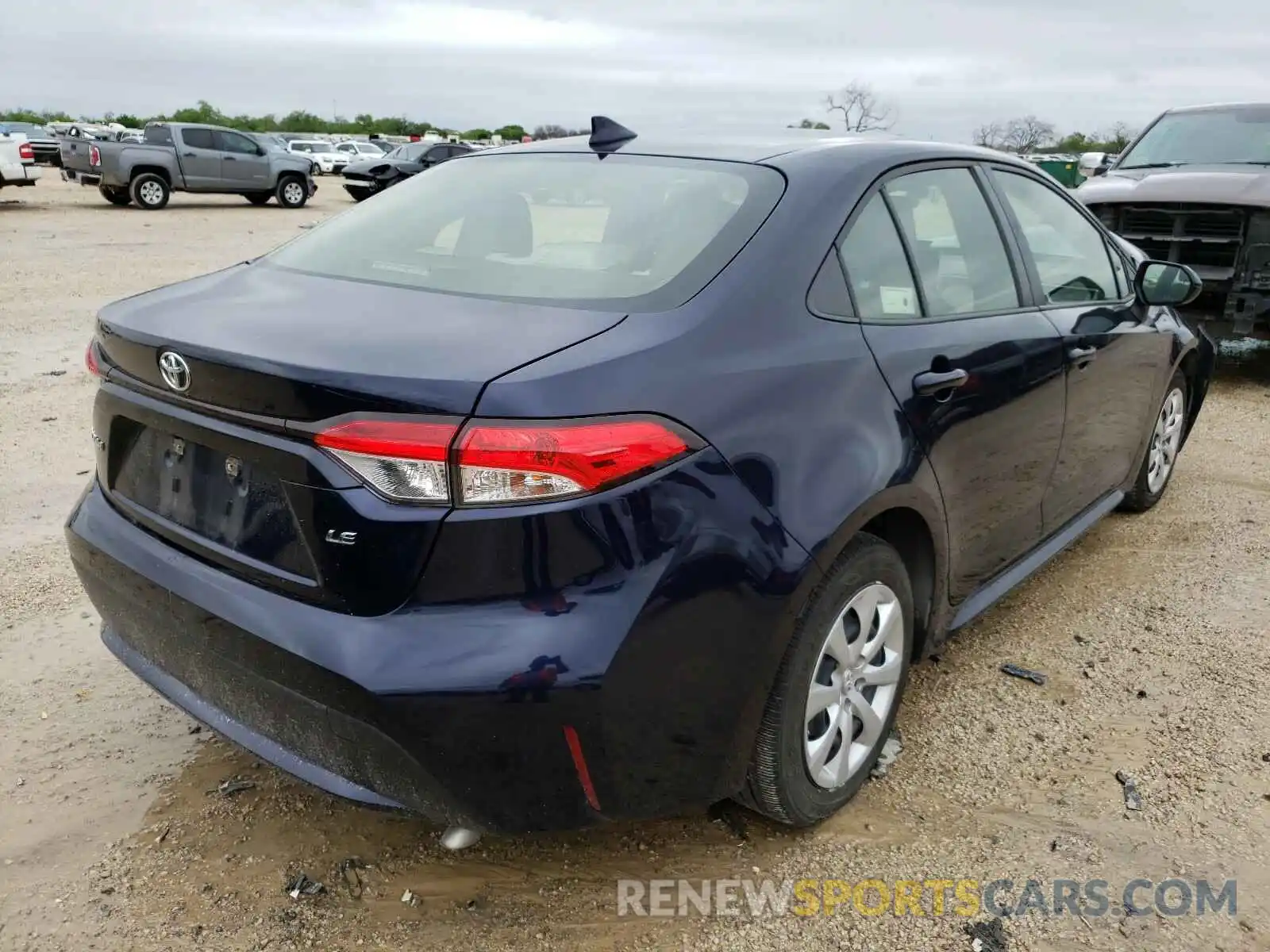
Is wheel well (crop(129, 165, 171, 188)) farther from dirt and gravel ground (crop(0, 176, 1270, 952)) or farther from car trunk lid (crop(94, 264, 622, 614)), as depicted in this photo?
car trunk lid (crop(94, 264, 622, 614))

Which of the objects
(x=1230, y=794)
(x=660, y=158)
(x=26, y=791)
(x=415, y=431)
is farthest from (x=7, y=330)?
(x=1230, y=794)

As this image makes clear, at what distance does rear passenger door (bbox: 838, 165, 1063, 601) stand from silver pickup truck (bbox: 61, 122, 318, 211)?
21874 millimetres

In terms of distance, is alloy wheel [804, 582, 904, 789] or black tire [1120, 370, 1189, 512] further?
black tire [1120, 370, 1189, 512]

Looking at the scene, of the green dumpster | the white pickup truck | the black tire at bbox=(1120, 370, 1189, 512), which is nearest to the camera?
the black tire at bbox=(1120, 370, 1189, 512)

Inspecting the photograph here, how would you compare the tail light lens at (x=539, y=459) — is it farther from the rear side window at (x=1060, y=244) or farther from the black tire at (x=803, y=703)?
the rear side window at (x=1060, y=244)

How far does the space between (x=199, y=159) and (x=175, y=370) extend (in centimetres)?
2258

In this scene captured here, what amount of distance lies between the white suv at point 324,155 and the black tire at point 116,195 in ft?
58.8

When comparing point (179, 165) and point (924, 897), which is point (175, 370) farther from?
point (179, 165)

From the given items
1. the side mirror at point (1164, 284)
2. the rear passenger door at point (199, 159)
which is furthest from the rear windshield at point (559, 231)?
the rear passenger door at point (199, 159)

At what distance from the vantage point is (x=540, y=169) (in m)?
2.90

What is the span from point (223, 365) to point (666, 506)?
0.92 m

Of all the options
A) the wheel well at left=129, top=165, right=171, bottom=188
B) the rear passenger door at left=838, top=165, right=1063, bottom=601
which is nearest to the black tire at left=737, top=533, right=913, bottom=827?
the rear passenger door at left=838, top=165, right=1063, bottom=601

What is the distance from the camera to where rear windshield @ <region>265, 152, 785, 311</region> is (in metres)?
2.28

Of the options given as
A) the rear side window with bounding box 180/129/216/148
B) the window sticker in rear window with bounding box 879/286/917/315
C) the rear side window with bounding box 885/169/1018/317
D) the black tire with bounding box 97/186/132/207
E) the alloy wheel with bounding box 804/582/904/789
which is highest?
the rear side window with bounding box 180/129/216/148
